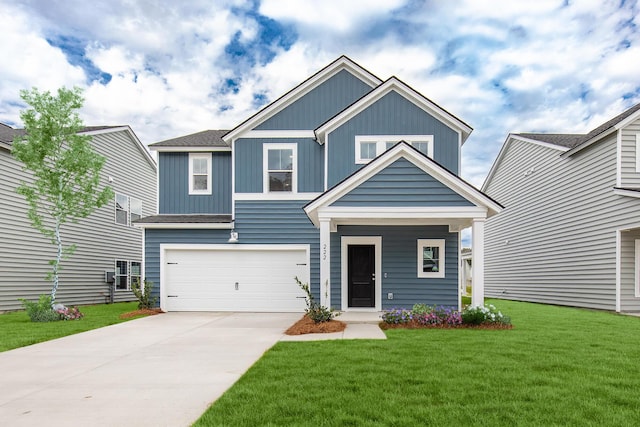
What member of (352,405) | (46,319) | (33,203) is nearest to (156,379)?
(352,405)

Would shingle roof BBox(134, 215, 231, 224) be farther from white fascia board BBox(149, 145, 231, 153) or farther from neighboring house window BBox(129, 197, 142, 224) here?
neighboring house window BBox(129, 197, 142, 224)

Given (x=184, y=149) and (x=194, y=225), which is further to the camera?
(x=184, y=149)

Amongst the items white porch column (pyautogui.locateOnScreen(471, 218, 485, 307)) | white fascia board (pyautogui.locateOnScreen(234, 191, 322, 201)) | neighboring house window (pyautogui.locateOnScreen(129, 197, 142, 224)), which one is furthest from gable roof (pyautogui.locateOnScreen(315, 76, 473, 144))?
neighboring house window (pyautogui.locateOnScreen(129, 197, 142, 224))

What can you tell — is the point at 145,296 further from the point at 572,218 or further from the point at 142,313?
the point at 572,218

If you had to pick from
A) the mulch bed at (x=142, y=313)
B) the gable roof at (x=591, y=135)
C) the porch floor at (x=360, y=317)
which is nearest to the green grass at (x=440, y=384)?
the porch floor at (x=360, y=317)

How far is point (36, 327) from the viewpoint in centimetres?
1086

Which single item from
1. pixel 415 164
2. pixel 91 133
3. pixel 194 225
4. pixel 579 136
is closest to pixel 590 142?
pixel 579 136

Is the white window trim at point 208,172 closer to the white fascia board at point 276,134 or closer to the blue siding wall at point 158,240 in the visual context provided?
the blue siding wall at point 158,240

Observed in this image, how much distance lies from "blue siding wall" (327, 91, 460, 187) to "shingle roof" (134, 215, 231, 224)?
3986 millimetres

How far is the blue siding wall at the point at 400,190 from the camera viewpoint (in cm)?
1107

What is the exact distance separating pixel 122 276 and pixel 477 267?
1675 centimetres

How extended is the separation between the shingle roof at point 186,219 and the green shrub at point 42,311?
143 inches

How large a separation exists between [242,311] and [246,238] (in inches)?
95.8

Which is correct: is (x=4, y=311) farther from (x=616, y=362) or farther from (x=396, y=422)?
(x=616, y=362)
